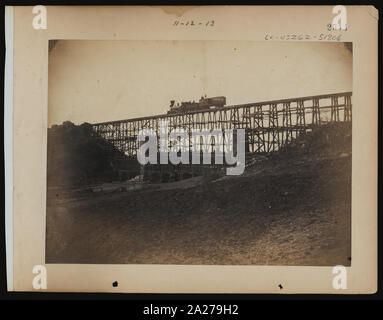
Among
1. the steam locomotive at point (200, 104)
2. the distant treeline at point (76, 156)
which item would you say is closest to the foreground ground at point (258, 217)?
the distant treeline at point (76, 156)

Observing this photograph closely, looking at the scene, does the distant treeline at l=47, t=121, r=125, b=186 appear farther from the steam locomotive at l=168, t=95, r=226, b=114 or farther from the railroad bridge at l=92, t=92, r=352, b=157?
the steam locomotive at l=168, t=95, r=226, b=114

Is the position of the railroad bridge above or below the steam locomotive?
below

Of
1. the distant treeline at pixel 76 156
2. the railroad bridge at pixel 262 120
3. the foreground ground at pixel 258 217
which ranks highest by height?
the railroad bridge at pixel 262 120

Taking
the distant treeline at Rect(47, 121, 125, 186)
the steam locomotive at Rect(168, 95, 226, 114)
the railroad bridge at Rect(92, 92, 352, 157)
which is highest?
the steam locomotive at Rect(168, 95, 226, 114)

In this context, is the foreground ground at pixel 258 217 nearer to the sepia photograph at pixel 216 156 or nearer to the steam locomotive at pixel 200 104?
the sepia photograph at pixel 216 156

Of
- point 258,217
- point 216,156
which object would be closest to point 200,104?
point 216,156

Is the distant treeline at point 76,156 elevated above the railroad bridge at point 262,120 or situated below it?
below

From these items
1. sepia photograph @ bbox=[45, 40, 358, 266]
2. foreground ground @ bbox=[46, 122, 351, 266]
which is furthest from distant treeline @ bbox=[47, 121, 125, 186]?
foreground ground @ bbox=[46, 122, 351, 266]

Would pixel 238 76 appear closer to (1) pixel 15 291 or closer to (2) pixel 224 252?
(2) pixel 224 252
